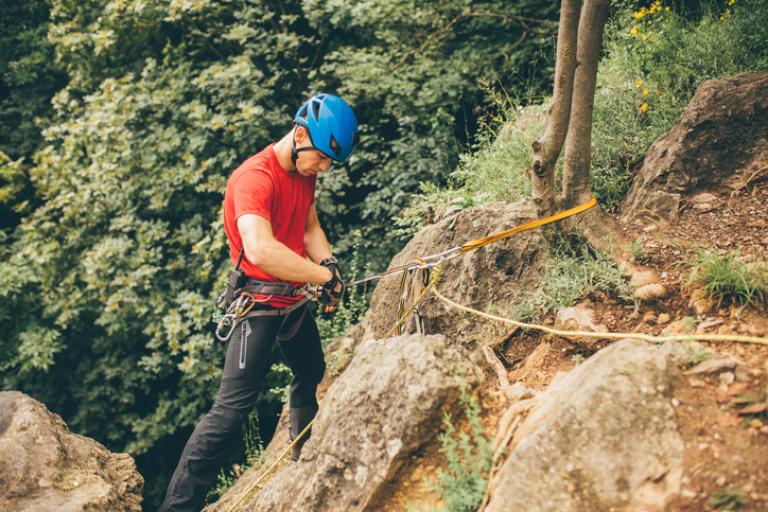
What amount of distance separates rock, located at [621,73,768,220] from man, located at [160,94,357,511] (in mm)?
2066

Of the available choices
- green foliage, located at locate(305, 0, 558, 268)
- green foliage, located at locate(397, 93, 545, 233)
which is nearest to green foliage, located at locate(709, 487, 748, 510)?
green foliage, located at locate(397, 93, 545, 233)

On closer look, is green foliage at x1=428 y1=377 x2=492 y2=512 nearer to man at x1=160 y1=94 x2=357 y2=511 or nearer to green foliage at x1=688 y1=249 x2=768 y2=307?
man at x1=160 y1=94 x2=357 y2=511

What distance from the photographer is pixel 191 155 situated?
6695mm

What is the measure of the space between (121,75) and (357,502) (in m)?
6.94

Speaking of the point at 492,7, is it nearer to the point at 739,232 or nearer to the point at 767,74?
the point at 767,74

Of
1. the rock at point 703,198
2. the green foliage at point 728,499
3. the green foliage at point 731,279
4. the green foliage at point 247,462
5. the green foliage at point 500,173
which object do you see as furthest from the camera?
the green foliage at point 247,462

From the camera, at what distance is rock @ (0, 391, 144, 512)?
2.99 metres

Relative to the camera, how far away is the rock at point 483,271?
3.79 meters

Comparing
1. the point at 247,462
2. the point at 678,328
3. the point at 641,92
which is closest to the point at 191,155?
the point at 247,462

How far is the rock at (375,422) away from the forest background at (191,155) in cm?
295

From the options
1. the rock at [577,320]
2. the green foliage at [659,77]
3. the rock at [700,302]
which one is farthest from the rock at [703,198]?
the rock at [577,320]

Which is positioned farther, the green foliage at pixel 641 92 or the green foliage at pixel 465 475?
the green foliage at pixel 641 92

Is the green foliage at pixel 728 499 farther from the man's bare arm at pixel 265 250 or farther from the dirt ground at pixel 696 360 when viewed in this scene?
the man's bare arm at pixel 265 250

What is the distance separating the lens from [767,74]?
3.73m
